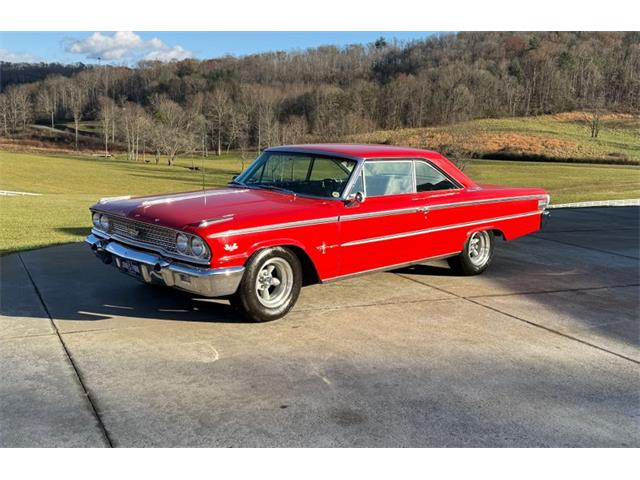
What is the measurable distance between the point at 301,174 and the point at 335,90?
92.3 m

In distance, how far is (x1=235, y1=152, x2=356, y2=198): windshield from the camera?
566 centimetres

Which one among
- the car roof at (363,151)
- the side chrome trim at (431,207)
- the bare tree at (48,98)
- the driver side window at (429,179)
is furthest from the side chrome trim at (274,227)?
the bare tree at (48,98)

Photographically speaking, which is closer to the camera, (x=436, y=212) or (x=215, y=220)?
(x=215, y=220)

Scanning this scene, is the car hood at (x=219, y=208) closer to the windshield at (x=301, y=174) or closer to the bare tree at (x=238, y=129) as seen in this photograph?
the windshield at (x=301, y=174)

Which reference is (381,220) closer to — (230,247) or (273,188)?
(273,188)

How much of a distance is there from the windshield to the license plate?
5.35 ft

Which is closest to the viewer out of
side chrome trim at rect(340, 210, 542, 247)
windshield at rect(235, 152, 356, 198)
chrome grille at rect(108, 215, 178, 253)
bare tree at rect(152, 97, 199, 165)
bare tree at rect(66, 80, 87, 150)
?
chrome grille at rect(108, 215, 178, 253)

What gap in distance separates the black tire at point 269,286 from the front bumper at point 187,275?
0.13m

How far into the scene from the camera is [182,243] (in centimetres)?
461

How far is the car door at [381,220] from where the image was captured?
17.8ft

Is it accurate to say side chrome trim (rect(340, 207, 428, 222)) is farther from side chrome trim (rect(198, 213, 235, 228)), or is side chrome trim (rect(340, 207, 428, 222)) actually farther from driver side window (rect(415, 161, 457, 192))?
side chrome trim (rect(198, 213, 235, 228))

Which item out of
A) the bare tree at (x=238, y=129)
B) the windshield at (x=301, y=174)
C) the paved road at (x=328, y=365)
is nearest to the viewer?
the paved road at (x=328, y=365)

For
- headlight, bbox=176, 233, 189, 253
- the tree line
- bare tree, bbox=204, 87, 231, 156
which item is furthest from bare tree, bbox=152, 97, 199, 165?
headlight, bbox=176, 233, 189, 253

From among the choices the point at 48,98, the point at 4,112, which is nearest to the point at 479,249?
the point at 4,112
